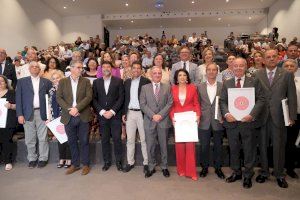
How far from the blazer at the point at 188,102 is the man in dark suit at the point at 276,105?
0.85m

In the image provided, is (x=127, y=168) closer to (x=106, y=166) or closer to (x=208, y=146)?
(x=106, y=166)

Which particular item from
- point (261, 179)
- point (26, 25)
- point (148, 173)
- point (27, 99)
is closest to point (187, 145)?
point (148, 173)

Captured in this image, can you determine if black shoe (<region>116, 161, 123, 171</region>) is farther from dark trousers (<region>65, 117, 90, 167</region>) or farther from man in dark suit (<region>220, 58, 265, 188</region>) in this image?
man in dark suit (<region>220, 58, 265, 188</region>)

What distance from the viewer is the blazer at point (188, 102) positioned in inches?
157

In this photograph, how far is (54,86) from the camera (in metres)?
4.67

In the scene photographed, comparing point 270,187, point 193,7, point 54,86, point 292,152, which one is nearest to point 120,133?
point 54,86

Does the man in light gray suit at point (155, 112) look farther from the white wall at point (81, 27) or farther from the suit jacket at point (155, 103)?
the white wall at point (81, 27)

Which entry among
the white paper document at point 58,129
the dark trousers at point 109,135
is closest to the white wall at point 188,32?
the white paper document at point 58,129

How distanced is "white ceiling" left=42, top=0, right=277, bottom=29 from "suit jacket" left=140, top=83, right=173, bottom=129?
44.2 ft

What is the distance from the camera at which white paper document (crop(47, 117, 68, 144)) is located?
14.6ft

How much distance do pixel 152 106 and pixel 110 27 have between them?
19884 millimetres

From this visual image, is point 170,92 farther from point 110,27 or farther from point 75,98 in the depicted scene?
point 110,27

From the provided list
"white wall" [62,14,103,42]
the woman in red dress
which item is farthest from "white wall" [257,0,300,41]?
the woman in red dress

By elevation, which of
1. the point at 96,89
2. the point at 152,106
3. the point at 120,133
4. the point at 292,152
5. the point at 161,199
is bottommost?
the point at 161,199
